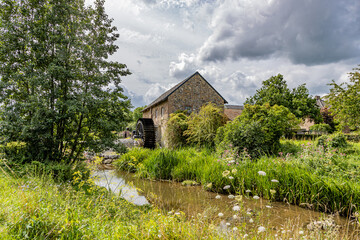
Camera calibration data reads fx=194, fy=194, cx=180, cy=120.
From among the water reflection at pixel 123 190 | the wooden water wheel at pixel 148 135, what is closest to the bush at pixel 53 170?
the water reflection at pixel 123 190

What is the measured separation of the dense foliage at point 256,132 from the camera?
7418mm

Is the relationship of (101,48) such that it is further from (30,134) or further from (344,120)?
(344,120)

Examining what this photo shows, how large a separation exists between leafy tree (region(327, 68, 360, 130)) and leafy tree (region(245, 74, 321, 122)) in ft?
28.0

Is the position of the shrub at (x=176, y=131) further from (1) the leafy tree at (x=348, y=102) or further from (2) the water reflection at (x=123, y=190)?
(1) the leafy tree at (x=348, y=102)

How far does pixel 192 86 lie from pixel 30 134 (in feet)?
45.1

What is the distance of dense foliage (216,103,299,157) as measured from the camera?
7.42 m

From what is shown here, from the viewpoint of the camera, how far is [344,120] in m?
14.0

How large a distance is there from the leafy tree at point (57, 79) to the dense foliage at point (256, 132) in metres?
4.28

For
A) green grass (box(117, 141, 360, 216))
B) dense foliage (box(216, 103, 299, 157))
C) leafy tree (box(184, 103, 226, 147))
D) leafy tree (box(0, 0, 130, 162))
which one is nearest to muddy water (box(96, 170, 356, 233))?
green grass (box(117, 141, 360, 216))

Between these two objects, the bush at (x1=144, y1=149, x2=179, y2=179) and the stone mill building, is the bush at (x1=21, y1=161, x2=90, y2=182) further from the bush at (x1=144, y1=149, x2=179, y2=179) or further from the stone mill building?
the stone mill building

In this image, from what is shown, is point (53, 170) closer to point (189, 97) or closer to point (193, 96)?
point (189, 97)

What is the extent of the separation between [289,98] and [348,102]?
12095 mm

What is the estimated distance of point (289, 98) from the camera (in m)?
25.1

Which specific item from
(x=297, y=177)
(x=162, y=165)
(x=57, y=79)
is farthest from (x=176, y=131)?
(x=297, y=177)
